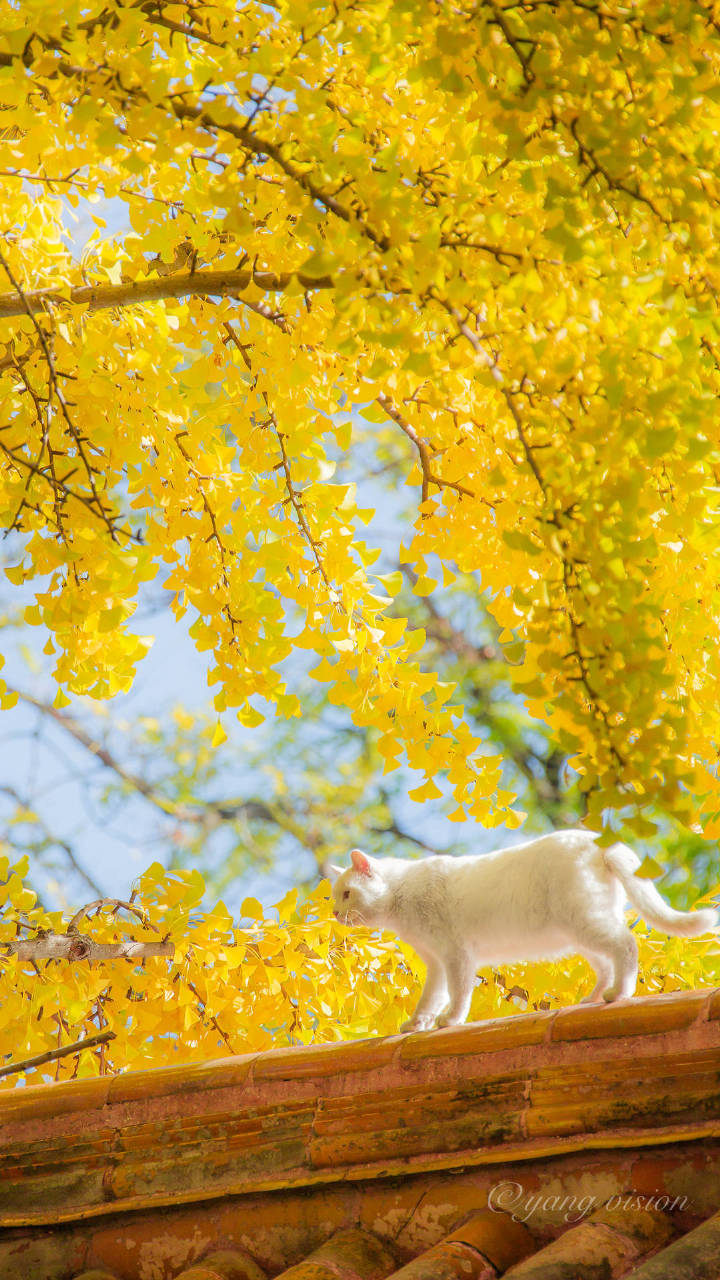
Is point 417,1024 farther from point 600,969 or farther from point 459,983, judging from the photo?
point 600,969

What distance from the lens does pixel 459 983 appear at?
2.05 m

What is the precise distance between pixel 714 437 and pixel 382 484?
6.40 m

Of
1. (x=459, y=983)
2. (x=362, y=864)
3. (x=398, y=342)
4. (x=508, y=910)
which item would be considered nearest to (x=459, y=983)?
(x=459, y=983)

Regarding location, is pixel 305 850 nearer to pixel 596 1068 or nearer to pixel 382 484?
pixel 382 484

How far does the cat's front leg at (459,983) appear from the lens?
6.60 feet

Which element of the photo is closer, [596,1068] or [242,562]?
[596,1068]

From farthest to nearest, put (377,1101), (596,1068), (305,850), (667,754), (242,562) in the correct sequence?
(305,850)
(242,562)
(377,1101)
(596,1068)
(667,754)

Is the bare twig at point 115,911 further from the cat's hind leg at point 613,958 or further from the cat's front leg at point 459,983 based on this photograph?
the cat's hind leg at point 613,958

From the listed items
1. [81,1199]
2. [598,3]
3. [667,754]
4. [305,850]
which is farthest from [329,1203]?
[305,850]

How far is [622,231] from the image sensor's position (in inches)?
60.5

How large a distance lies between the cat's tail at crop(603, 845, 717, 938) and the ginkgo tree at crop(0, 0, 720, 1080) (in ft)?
0.46

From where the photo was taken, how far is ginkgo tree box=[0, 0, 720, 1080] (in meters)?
1.34

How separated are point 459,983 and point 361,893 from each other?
9.4 inches

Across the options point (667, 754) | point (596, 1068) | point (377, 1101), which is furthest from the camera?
point (377, 1101)
